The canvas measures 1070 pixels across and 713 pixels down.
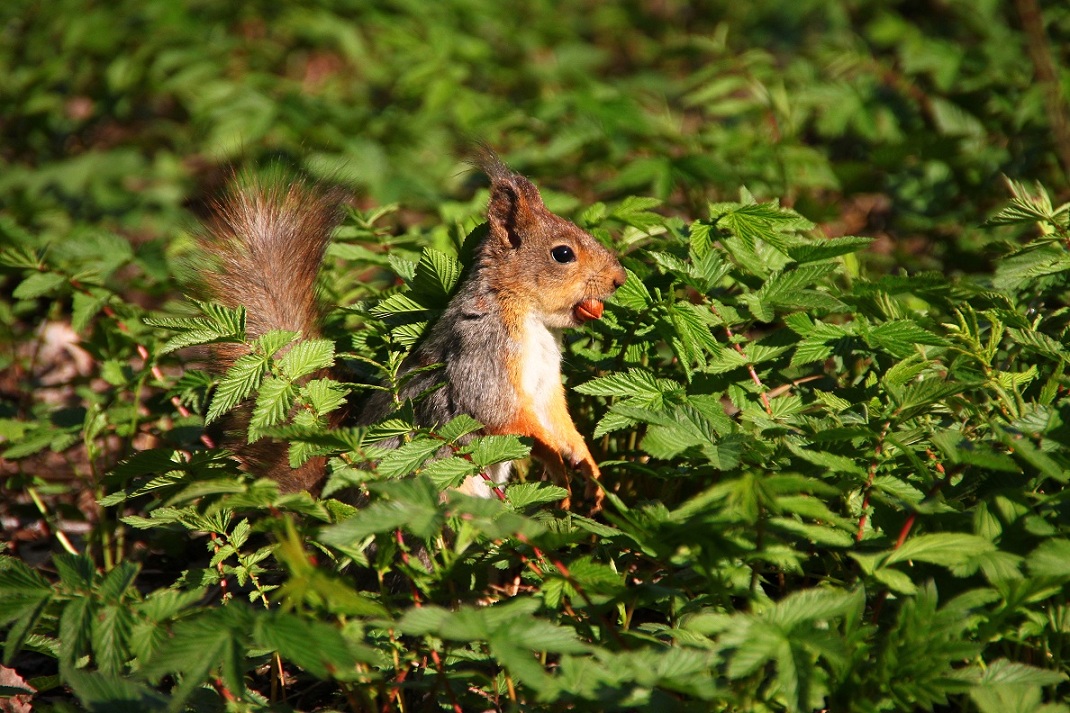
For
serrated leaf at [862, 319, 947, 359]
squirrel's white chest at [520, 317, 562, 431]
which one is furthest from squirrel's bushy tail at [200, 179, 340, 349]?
serrated leaf at [862, 319, 947, 359]

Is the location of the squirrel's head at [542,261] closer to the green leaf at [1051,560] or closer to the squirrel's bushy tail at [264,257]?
the squirrel's bushy tail at [264,257]

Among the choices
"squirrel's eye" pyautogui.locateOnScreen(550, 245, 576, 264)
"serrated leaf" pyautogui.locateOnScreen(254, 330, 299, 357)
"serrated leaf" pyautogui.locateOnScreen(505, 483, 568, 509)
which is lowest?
"serrated leaf" pyautogui.locateOnScreen(505, 483, 568, 509)

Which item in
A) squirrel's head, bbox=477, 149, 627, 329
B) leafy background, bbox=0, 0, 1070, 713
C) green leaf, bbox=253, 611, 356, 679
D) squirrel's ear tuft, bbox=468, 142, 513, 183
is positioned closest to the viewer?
green leaf, bbox=253, 611, 356, 679

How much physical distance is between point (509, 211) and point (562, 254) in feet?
0.63

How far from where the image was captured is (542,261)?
254 centimetres

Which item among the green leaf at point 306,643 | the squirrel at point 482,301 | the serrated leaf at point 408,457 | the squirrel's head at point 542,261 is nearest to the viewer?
the green leaf at point 306,643

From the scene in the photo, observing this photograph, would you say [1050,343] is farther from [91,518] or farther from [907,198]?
[91,518]

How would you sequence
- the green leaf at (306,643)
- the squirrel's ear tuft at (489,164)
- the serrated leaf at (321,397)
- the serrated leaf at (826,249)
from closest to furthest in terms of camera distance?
1. the green leaf at (306,643)
2. the serrated leaf at (321,397)
3. the serrated leaf at (826,249)
4. the squirrel's ear tuft at (489,164)

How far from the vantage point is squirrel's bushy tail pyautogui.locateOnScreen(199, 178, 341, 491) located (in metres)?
2.39

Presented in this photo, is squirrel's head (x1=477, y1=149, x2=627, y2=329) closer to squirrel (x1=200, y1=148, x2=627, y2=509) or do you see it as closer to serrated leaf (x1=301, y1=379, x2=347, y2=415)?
squirrel (x1=200, y1=148, x2=627, y2=509)

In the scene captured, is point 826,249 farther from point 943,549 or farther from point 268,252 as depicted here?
point 268,252

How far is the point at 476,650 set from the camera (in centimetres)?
189

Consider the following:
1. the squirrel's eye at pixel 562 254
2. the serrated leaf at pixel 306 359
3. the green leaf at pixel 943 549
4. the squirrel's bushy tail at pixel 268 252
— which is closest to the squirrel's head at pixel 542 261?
the squirrel's eye at pixel 562 254

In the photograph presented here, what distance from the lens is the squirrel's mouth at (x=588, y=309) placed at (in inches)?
96.6
